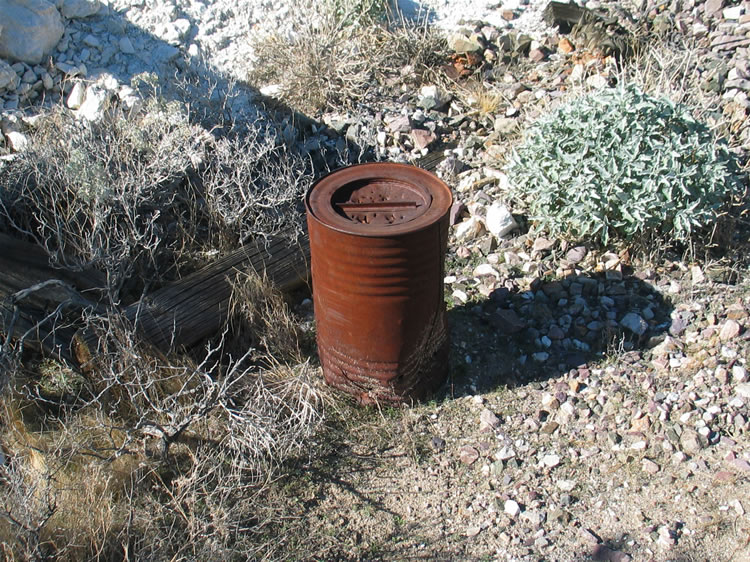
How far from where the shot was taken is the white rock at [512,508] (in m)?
3.15

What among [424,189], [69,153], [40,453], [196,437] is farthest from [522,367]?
[69,153]

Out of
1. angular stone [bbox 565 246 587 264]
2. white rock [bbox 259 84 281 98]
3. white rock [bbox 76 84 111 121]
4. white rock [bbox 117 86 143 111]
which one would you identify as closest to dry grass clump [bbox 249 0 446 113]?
white rock [bbox 259 84 281 98]

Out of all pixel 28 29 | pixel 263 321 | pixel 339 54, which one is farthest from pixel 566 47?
pixel 28 29

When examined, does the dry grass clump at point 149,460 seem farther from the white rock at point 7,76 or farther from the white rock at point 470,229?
Result: the white rock at point 7,76

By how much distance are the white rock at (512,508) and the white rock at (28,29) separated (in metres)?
4.51

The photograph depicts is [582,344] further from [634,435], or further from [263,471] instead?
[263,471]

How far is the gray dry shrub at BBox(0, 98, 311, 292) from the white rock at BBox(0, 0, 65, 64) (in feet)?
2.42

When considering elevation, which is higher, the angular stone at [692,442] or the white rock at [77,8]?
the white rock at [77,8]

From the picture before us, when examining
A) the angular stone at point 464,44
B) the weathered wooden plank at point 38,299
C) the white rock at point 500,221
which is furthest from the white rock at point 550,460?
the angular stone at point 464,44

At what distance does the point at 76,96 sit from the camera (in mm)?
5090

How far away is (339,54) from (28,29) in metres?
2.38

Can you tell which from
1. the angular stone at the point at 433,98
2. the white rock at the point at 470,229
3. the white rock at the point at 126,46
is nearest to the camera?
the white rock at the point at 470,229

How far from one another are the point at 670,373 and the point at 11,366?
3246mm

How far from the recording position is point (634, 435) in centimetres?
341
